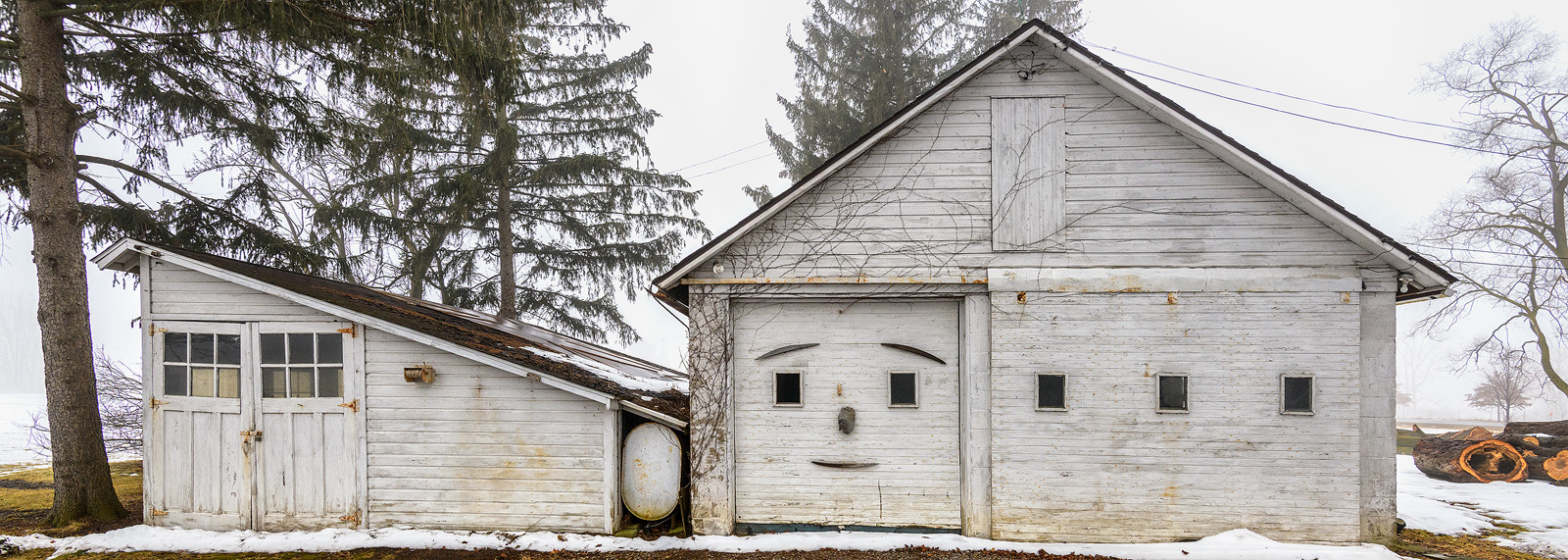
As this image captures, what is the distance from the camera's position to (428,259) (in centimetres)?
1502

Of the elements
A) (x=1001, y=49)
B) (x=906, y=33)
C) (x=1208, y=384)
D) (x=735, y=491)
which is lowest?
(x=735, y=491)

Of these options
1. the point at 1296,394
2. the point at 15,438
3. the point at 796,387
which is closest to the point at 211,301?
the point at 796,387

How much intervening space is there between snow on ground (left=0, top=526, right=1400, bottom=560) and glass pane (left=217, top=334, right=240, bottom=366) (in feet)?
6.97

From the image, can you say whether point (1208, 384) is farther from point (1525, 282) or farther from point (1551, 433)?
point (1525, 282)

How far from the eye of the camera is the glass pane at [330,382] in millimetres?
7676

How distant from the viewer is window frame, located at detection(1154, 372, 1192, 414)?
7.22 meters

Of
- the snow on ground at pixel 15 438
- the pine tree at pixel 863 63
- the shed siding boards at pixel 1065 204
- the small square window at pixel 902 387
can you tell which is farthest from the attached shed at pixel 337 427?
the pine tree at pixel 863 63

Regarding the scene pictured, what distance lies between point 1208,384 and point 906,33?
582 inches

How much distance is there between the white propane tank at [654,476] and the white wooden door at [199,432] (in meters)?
4.71

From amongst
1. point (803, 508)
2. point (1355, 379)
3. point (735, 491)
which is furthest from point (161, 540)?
point (1355, 379)

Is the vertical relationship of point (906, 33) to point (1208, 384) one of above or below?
above

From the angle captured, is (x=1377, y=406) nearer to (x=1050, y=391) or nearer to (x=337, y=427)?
(x=1050, y=391)

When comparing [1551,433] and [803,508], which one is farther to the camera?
[1551,433]

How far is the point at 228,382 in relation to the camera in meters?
7.67
